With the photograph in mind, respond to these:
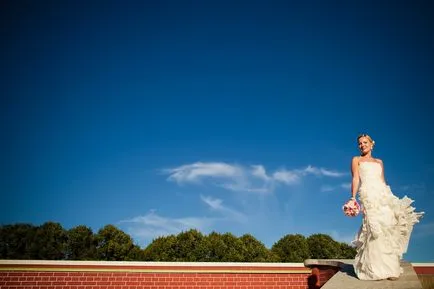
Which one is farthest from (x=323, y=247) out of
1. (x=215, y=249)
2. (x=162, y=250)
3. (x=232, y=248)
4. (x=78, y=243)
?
(x=78, y=243)

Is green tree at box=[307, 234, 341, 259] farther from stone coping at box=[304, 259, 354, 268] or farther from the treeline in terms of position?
stone coping at box=[304, 259, 354, 268]

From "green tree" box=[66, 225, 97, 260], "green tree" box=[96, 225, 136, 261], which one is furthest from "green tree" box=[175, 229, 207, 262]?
"green tree" box=[66, 225, 97, 260]

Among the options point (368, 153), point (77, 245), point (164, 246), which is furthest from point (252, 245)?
point (368, 153)

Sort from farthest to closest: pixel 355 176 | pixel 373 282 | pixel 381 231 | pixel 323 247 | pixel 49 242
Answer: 1. pixel 323 247
2. pixel 49 242
3. pixel 355 176
4. pixel 381 231
5. pixel 373 282

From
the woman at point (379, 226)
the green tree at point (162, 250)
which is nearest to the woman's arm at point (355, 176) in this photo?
the woman at point (379, 226)

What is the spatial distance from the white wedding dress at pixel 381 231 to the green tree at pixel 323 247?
30484 millimetres

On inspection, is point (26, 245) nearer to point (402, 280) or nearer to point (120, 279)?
point (120, 279)

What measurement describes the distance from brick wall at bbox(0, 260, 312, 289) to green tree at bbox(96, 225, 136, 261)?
21.8m

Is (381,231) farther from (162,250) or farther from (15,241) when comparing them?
(15,241)

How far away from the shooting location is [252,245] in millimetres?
30922

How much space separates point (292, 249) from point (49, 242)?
2306 centimetres

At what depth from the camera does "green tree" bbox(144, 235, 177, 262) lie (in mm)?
29328

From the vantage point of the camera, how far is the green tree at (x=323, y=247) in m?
32.9

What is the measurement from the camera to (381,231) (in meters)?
4.65
